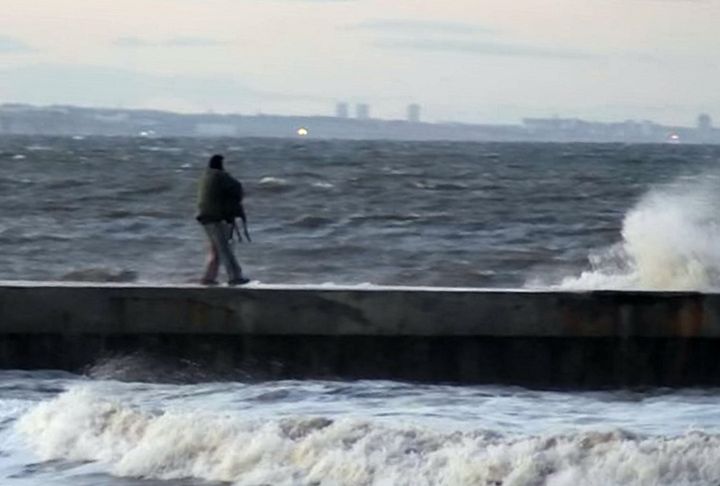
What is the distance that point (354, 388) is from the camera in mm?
15055

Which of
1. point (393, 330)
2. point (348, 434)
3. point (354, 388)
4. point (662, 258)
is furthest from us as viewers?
point (662, 258)

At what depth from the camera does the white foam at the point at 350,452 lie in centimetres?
1179

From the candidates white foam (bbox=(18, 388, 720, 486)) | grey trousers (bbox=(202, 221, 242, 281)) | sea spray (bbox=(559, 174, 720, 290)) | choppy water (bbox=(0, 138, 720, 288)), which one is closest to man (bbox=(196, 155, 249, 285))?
grey trousers (bbox=(202, 221, 242, 281))

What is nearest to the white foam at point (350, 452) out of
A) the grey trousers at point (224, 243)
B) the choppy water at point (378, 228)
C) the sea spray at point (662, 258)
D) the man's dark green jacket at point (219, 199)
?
the grey trousers at point (224, 243)

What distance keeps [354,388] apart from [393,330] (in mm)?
560

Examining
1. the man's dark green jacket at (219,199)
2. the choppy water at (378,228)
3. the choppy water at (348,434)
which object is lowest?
the choppy water at (378,228)

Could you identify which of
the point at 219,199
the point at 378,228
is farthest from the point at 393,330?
the point at 378,228

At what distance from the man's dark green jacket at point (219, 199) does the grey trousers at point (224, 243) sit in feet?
0.30

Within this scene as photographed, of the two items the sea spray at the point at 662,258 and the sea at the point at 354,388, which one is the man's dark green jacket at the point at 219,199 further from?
the sea spray at the point at 662,258

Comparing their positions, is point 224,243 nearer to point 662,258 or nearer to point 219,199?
point 219,199

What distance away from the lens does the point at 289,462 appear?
12.3m

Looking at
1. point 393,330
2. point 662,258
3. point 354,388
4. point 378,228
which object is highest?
point 393,330

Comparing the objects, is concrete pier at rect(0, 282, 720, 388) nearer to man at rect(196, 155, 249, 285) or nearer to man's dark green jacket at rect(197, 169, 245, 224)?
man at rect(196, 155, 249, 285)

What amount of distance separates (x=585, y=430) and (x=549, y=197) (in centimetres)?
4140
